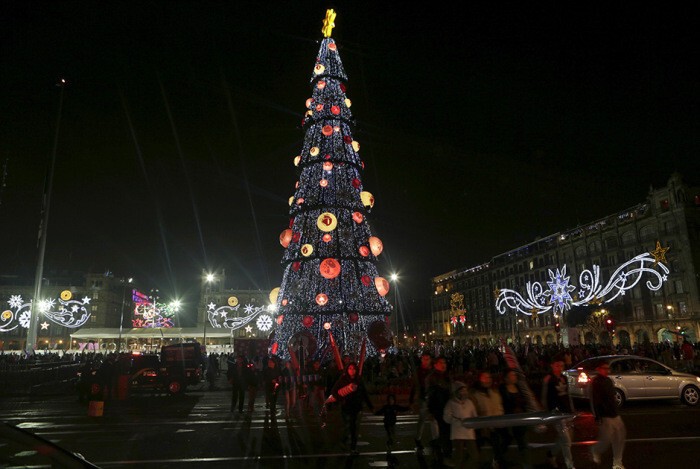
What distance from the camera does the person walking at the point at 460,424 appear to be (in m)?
6.91

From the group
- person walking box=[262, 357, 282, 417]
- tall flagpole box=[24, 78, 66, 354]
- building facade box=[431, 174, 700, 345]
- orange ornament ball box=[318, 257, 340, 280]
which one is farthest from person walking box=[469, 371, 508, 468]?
tall flagpole box=[24, 78, 66, 354]

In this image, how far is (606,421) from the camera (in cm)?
706

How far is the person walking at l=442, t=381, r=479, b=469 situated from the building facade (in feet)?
68.1

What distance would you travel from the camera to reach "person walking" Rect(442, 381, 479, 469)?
22.7 feet

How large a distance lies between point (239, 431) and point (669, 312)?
54706 millimetres

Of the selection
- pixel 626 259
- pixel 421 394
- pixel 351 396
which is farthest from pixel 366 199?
pixel 626 259

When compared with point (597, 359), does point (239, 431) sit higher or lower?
lower

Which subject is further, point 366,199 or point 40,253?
point 40,253

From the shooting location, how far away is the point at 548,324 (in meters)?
71.0

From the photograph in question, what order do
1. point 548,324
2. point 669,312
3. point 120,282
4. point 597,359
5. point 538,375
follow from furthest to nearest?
point 120,282
point 548,324
point 669,312
point 538,375
point 597,359

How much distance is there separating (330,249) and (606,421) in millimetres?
17405

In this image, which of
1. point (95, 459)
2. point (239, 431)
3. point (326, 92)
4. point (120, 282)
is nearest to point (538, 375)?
point (239, 431)

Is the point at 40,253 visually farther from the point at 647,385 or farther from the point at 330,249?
the point at 647,385

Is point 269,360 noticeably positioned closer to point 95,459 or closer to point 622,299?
point 95,459
